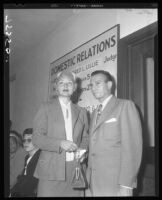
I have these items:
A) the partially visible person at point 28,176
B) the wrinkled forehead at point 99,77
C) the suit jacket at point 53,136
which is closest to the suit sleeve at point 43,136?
the suit jacket at point 53,136

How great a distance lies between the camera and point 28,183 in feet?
7.63

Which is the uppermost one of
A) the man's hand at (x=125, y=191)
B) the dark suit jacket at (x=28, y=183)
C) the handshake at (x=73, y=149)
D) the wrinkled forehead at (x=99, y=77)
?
the wrinkled forehead at (x=99, y=77)

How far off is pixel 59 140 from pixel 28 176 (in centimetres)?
73

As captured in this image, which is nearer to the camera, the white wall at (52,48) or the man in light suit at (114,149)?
the man in light suit at (114,149)

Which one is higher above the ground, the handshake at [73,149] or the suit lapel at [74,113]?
the suit lapel at [74,113]

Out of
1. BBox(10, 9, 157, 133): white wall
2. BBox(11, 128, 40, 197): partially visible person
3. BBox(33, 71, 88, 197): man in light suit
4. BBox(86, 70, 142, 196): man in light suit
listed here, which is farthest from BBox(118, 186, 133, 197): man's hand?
BBox(10, 9, 157, 133): white wall

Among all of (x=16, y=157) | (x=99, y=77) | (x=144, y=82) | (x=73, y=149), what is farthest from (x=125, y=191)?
(x=16, y=157)

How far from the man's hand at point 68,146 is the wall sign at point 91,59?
71 centimetres

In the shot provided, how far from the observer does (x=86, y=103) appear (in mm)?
2574

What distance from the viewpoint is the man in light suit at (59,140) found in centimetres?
185

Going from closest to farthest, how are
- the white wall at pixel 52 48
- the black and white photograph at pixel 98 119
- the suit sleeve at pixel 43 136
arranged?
1. the black and white photograph at pixel 98 119
2. the suit sleeve at pixel 43 136
3. the white wall at pixel 52 48

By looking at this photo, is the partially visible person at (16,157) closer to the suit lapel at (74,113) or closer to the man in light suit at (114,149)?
the suit lapel at (74,113)

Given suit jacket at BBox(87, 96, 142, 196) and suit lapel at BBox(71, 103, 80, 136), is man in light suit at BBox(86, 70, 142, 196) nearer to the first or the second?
suit jacket at BBox(87, 96, 142, 196)

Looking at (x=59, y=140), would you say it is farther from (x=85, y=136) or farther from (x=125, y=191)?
(x=125, y=191)
